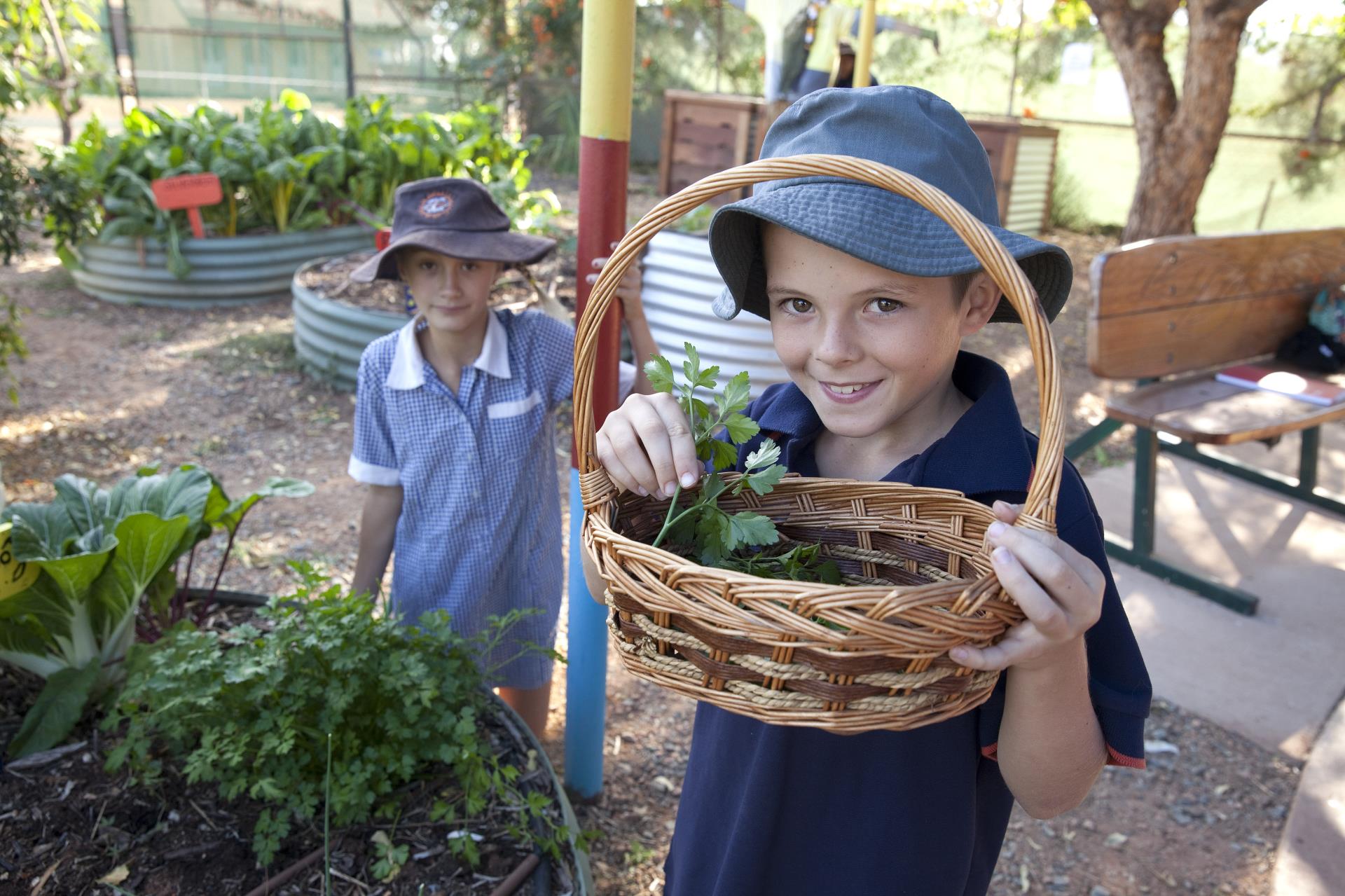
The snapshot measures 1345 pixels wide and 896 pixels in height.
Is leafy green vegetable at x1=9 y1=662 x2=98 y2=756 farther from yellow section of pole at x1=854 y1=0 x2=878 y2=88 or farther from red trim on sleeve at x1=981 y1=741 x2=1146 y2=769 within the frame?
yellow section of pole at x1=854 y1=0 x2=878 y2=88

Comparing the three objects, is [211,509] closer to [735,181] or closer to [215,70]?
[735,181]

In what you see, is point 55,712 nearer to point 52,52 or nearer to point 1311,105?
point 52,52

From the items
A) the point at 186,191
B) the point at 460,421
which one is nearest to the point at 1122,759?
the point at 460,421

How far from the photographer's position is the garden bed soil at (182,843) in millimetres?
1746

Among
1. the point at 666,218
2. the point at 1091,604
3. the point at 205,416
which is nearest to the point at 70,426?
the point at 205,416

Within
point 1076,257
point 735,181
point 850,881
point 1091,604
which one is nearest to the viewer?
point 1091,604

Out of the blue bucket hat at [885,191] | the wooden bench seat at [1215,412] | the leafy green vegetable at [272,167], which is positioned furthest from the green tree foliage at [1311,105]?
the blue bucket hat at [885,191]

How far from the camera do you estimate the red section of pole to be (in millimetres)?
1936

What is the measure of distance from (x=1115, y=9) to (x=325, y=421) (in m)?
6.48

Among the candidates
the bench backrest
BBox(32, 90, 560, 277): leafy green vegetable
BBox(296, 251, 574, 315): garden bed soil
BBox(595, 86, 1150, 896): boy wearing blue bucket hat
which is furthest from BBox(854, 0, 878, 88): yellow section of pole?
BBox(32, 90, 560, 277): leafy green vegetable

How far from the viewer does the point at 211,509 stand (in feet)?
7.59

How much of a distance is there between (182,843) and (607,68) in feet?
5.49

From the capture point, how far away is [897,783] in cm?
127

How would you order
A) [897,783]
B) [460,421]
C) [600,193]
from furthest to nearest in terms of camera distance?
[460,421], [600,193], [897,783]
